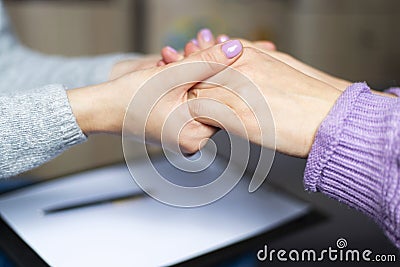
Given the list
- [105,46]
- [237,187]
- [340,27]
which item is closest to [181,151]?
[237,187]

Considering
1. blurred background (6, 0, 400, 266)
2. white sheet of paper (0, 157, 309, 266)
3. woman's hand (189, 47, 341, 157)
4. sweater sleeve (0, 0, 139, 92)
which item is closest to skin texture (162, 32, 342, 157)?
woman's hand (189, 47, 341, 157)

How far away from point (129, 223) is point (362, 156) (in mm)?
261

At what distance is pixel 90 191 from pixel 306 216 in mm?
266

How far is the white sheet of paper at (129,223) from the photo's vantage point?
0.50m

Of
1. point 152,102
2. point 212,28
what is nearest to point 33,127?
point 152,102

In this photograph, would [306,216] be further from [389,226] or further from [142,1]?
[142,1]

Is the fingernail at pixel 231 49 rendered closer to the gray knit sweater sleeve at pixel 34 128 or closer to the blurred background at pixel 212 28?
the gray knit sweater sleeve at pixel 34 128

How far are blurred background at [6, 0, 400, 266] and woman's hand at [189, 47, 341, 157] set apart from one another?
1.03m

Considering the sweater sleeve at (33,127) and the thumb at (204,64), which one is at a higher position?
the thumb at (204,64)

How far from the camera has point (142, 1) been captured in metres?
1.56

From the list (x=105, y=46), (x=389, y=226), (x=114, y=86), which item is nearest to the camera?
(x=389, y=226)

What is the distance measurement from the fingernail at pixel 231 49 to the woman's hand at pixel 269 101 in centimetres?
1

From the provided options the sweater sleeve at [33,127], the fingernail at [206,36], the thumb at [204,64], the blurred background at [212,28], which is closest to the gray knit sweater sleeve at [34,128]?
the sweater sleeve at [33,127]

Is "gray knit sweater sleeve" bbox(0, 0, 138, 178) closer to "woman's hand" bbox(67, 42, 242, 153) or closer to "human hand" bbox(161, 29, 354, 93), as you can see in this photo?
"woman's hand" bbox(67, 42, 242, 153)
